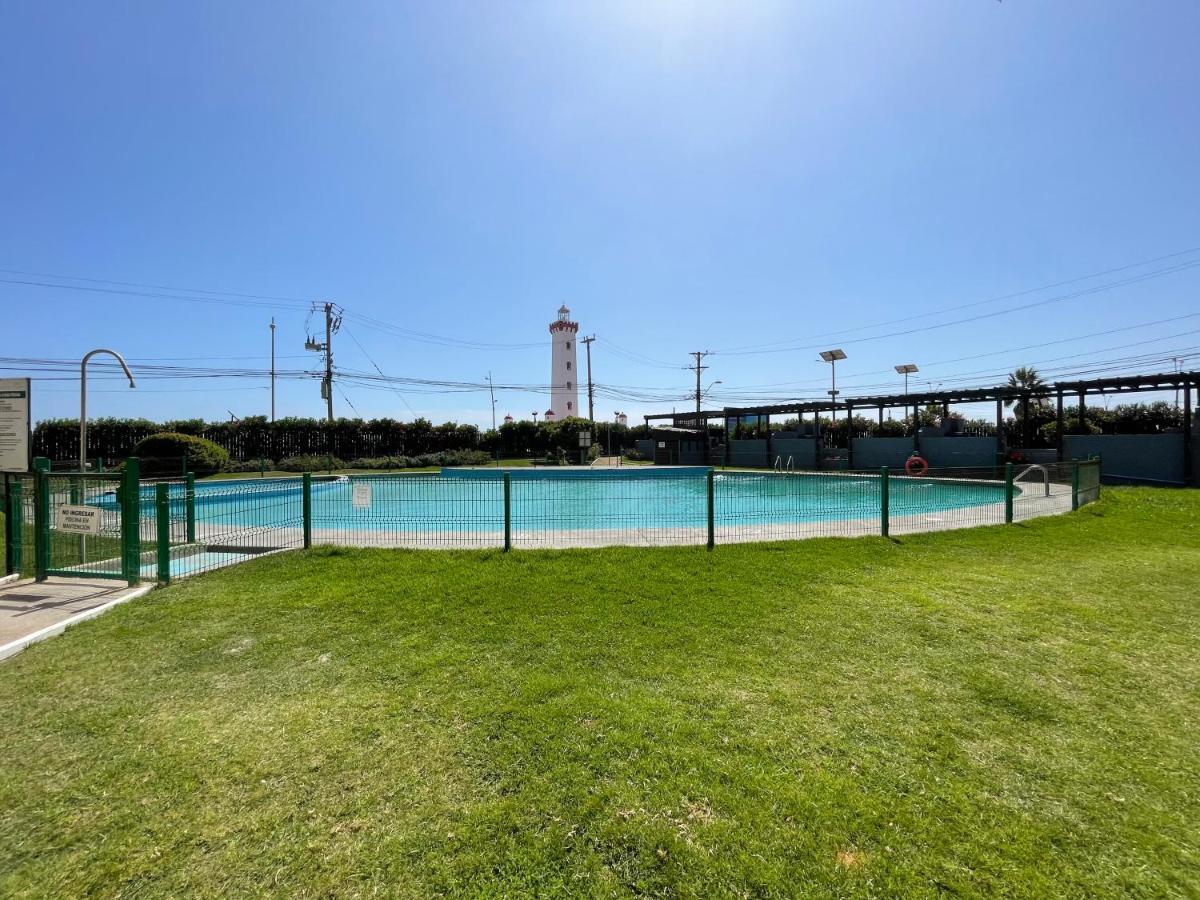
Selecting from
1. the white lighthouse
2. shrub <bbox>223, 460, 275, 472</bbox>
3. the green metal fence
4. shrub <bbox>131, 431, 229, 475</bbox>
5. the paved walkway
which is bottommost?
the paved walkway

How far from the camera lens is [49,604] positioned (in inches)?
217

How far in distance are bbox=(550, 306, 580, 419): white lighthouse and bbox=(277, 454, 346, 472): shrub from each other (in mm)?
29412

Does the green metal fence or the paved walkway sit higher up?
the green metal fence

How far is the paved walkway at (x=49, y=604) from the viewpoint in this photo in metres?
4.66

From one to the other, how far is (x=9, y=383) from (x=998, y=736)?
10.3 metres

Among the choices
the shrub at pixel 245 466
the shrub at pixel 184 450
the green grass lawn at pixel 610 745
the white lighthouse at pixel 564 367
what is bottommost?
the green grass lawn at pixel 610 745

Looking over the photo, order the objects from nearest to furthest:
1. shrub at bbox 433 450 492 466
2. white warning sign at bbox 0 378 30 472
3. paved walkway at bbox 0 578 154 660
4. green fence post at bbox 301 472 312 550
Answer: paved walkway at bbox 0 578 154 660 < white warning sign at bbox 0 378 30 472 < green fence post at bbox 301 472 312 550 < shrub at bbox 433 450 492 466

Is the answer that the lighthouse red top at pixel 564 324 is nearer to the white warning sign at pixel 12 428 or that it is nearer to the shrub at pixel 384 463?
the shrub at pixel 384 463

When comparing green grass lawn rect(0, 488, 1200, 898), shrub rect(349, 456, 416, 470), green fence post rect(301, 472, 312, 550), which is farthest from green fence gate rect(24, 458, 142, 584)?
shrub rect(349, 456, 416, 470)

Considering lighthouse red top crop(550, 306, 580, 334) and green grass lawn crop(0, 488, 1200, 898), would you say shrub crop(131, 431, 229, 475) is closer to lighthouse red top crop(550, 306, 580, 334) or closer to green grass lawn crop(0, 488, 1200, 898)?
green grass lawn crop(0, 488, 1200, 898)

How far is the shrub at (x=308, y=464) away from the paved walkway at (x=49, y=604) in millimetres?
20753

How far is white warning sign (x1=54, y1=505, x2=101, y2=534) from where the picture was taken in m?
6.21

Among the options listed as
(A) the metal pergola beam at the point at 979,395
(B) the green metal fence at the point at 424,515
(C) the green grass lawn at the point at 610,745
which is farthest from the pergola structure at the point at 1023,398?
(C) the green grass lawn at the point at 610,745

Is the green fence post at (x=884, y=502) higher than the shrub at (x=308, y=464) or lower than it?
lower
